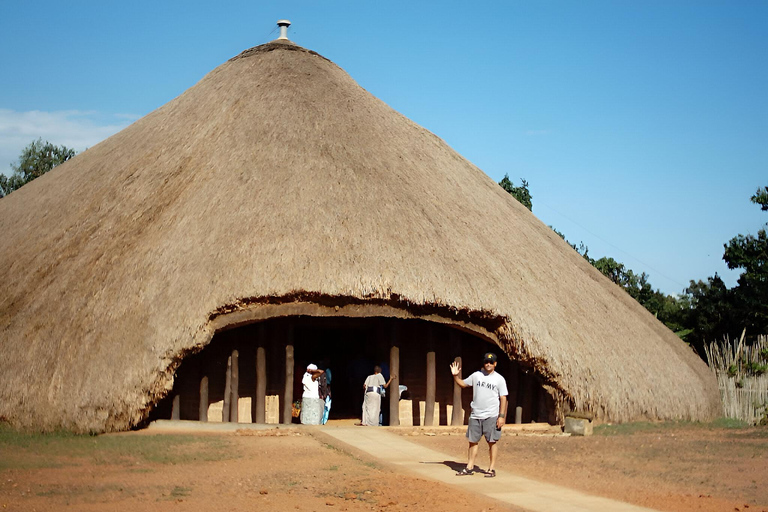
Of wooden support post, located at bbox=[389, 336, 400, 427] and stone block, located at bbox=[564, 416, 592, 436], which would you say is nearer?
stone block, located at bbox=[564, 416, 592, 436]

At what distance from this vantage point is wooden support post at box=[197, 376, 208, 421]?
1477 cm

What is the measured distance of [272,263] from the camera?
14102mm

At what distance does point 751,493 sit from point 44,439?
399 inches

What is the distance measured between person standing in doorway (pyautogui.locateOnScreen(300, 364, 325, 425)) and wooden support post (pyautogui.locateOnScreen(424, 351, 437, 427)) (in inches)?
85.8

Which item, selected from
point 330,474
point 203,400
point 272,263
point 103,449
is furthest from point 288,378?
point 330,474

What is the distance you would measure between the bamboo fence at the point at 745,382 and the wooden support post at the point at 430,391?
7.70 meters

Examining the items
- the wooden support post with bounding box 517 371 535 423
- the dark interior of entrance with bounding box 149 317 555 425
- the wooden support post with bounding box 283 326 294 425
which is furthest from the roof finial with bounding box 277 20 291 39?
the wooden support post with bounding box 517 371 535 423

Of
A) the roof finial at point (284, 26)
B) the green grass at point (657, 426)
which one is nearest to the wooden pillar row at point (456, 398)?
the green grass at point (657, 426)

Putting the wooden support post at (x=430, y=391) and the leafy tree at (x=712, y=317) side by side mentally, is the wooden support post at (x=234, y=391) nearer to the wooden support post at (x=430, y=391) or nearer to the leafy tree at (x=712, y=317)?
the wooden support post at (x=430, y=391)

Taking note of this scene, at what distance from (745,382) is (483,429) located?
37.4 ft

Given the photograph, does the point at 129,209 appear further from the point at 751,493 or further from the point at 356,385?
the point at 751,493

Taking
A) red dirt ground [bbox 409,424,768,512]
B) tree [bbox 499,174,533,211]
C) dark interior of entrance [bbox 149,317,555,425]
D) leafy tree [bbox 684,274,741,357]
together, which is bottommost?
red dirt ground [bbox 409,424,768,512]

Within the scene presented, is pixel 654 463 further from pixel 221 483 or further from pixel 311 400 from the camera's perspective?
pixel 311 400

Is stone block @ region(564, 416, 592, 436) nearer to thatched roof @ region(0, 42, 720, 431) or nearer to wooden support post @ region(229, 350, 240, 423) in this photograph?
thatched roof @ region(0, 42, 720, 431)
